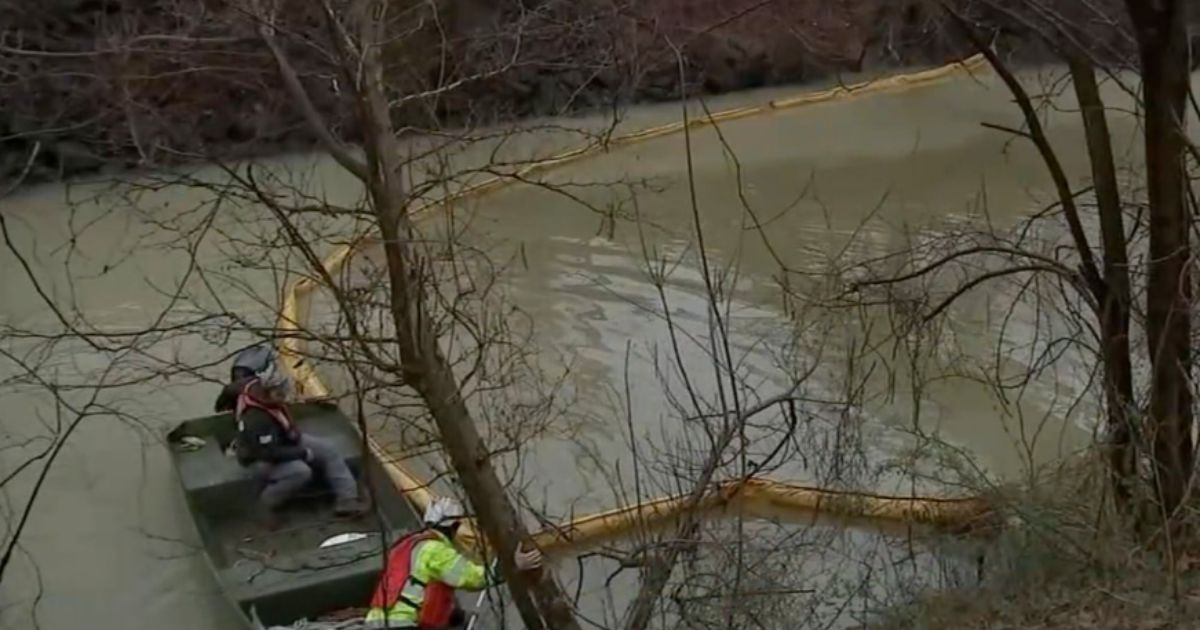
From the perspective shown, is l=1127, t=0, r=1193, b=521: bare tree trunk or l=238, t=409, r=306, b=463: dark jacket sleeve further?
l=238, t=409, r=306, b=463: dark jacket sleeve

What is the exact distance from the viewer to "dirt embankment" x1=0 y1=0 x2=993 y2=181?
5.36 m

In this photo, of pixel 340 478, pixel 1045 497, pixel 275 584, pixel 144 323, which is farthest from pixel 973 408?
pixel 144 323

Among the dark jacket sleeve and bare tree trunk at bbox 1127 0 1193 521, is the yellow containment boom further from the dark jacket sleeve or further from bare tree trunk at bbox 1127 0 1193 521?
bare tree trunk at bbox 1127 0 1193 521

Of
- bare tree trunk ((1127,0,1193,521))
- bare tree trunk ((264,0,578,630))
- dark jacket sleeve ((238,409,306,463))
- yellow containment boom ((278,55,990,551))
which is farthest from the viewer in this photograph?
dark jacket sleeve ((238,409,306,463))

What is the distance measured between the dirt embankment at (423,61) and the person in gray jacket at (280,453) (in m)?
1.17

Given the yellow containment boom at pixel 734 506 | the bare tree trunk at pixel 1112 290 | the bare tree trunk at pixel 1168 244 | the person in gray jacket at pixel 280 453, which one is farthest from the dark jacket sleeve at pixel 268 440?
the bare tree trunk at pixel 1168 244

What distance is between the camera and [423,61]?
7.12 metres

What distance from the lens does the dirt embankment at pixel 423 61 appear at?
5.36m

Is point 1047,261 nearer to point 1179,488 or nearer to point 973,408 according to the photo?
point 1179,488

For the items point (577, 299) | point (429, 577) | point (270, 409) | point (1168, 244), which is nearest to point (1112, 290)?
point (1168, 244)

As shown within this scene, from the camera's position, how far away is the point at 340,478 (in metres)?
6.95

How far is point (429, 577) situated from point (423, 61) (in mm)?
2840

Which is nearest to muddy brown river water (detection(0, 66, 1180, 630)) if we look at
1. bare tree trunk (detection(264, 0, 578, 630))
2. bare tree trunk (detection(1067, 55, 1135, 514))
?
bare tree trunk (detection(264, 0, 578, 630))

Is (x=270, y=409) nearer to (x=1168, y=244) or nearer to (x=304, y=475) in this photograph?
(x=304, y=475)
